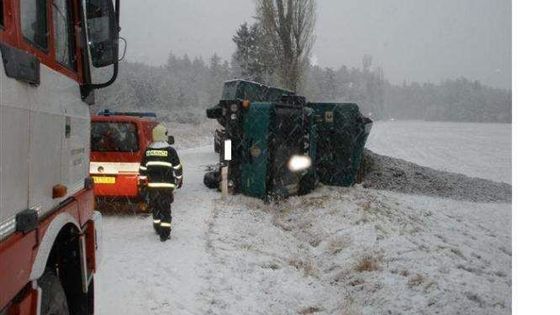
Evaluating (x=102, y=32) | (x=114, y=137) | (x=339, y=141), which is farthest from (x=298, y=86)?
(x=102, y=32)

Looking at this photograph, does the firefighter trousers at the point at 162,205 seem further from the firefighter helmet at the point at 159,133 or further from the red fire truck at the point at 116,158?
the red fire truck at the point at 116,158

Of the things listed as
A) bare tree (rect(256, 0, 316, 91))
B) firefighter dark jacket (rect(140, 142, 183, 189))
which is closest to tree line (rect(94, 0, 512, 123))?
bare tree (rect(256, 0, 316, 91))

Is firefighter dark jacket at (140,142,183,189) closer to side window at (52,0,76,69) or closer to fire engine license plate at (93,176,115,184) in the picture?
fire engine license plate at (93,176,115,184)

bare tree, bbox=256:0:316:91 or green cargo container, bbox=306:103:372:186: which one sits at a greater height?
bare tree, bbox=256:0:316:91

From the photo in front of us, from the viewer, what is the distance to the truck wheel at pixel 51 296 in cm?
267

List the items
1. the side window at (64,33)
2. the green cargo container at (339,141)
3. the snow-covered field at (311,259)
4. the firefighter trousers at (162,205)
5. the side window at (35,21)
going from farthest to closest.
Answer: the green cargo container at (339,141), the firefighter trousers at (162,205), the snow-covered field at (311,259), the side window at (64,33), the side window at (35,21)

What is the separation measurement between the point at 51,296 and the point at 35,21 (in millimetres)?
→ 1544

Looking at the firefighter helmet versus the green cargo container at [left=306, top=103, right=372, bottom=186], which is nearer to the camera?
the firefighter helmet

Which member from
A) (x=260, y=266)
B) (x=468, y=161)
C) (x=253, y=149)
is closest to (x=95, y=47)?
(x=260, y=266)

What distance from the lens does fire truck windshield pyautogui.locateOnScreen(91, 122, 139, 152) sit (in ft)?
29.8

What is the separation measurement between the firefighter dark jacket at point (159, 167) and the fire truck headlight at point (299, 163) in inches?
175

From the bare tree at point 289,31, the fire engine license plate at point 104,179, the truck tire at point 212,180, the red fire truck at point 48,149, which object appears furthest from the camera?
the bare tree at point 289,31

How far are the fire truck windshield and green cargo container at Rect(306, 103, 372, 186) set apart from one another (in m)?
5.34

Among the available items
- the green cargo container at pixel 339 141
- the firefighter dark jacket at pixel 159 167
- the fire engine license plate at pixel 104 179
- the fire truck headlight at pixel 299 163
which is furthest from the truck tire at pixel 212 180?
the firefighter dark jacket at pixel 159 167
